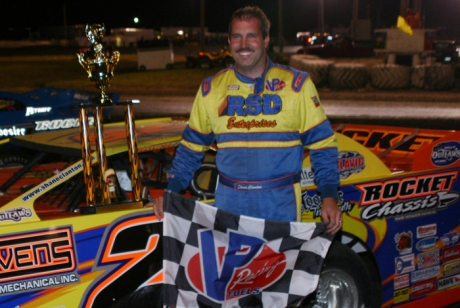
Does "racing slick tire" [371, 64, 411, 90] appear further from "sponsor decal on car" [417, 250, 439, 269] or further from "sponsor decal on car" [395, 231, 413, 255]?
"sponsor decal on car" [395, 231, 413, 255]

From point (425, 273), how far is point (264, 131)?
190 centimetres

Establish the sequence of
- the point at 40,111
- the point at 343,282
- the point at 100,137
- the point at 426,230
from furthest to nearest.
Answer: the point at 40,111
the point at 426,230
the point at 343,282
the point at 100,137

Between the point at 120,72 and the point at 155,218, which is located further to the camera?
the point at 120,72

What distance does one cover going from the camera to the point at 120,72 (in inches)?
1219

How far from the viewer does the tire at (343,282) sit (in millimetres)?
3820

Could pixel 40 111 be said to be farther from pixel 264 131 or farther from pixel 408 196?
pixel 264 131

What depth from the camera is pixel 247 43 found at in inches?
121

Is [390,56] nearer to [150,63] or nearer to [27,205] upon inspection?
[150,63]

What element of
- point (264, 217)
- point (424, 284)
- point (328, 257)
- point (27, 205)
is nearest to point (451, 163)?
point (424, 284)

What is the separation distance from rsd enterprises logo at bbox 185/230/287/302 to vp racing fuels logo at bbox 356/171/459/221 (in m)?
1.08

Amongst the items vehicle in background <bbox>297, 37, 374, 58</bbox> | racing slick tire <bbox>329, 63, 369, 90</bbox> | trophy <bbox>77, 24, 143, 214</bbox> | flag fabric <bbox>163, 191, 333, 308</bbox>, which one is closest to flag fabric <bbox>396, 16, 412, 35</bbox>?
racing slick tire <bbox>329, 63, 369, 90</bbox>

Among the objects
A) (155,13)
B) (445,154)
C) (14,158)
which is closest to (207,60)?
(14,158)

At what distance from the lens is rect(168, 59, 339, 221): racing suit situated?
10.2 ft

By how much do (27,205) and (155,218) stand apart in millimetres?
743
